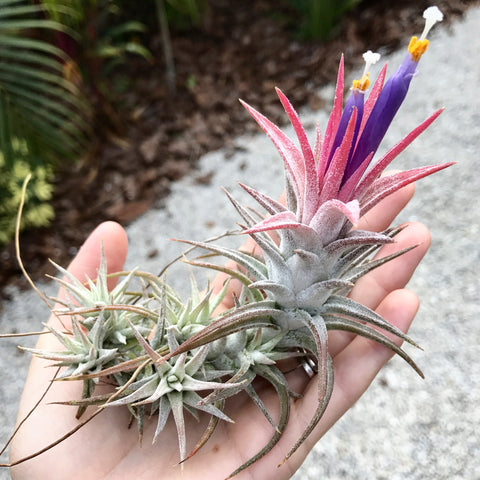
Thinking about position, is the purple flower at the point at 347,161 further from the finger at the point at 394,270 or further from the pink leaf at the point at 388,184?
the finger at the point at 394,270

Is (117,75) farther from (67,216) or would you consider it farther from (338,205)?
(338,205)

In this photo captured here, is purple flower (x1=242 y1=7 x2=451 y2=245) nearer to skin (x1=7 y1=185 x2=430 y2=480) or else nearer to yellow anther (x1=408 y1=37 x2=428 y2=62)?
yellow anther (x1=408 y1=37 x2=428 y2=62)

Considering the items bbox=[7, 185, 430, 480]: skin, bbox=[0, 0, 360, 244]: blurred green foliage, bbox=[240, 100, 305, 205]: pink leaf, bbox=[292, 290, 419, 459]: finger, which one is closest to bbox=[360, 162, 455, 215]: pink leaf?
bbox=[240, 100, 305, 205]: pink leaf

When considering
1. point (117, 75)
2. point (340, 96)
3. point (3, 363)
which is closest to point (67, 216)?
point (3, 363)

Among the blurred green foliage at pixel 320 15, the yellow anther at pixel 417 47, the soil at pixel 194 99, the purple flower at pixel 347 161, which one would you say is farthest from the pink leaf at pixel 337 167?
the blurred green foliage at pixel 320 15

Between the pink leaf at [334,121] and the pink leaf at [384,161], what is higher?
the pink leaf at [334,121]

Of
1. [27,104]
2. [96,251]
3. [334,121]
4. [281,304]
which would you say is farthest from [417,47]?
[27,104]
